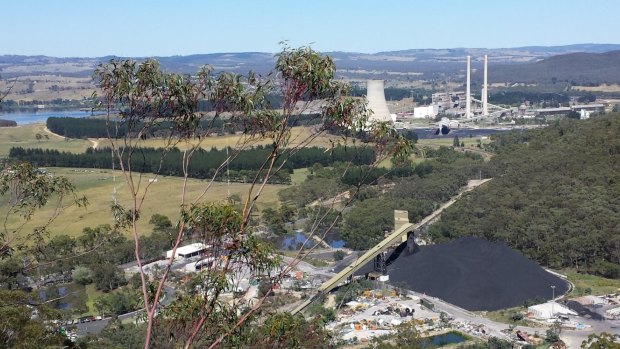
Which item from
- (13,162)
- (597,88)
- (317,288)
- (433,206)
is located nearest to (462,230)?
(433,206)

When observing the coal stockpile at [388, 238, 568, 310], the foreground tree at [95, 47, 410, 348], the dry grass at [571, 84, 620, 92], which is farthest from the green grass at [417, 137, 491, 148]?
the dry grass at [571, 84, 620, 92]

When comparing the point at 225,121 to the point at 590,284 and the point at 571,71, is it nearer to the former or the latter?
the point at 590,284

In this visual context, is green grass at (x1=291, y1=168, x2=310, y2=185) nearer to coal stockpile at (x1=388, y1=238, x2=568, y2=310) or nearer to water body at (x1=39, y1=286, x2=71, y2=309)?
coal stockpile at (x1=388, y1=238, x2=568, y2=310)

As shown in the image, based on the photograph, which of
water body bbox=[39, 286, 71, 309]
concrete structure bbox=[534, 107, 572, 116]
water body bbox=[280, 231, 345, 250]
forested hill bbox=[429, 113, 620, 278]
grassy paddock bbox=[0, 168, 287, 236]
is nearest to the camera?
water body bbox=[39, 286, 71, 309]

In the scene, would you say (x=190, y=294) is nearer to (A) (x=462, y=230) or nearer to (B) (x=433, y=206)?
(A) (x=462, y=230)

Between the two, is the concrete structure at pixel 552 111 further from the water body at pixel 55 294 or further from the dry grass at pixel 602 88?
the water body at pixel 55 294

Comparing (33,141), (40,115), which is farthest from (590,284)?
(40,115)

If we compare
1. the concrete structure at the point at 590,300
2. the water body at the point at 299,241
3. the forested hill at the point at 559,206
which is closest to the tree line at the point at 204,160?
the water body at the point at 299,241
